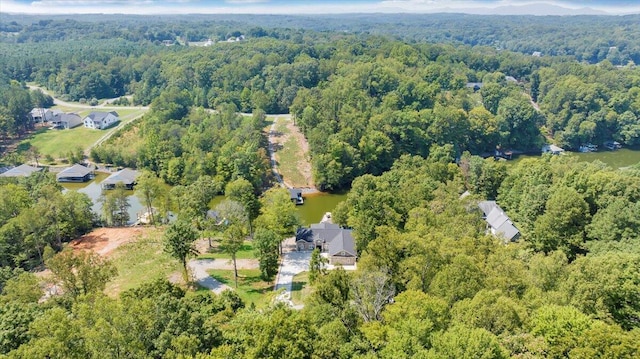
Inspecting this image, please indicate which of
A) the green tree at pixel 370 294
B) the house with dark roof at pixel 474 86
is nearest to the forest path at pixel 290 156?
the green tree at pixel 370 294

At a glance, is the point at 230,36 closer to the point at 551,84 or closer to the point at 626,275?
the point at 551,84

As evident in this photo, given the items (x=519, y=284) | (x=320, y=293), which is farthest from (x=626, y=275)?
(x=320, y=293)

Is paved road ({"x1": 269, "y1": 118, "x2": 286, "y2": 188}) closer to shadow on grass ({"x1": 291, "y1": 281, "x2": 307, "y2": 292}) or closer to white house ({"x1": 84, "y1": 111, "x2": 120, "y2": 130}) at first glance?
shadow on grass ({"x1": 291, "y1": 281, "x2": 307, "y2": 292})

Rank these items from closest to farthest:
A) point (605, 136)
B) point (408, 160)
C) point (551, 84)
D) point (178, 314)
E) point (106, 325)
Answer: point (106, 325) → point (178, 314) → point (408, 160) → point (605, 136) → point (551, 84)

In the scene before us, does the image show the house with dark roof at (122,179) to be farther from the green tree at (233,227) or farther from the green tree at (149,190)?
the green tree at (233,227)

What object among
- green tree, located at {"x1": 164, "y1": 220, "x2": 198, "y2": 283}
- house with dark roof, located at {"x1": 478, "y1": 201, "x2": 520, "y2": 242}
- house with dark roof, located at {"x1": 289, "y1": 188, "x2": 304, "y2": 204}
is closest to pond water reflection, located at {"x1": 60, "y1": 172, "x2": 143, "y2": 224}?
house with dark roof, located at {"x1": 289, "y1": 188, "x2": 304, "y2": 204}
